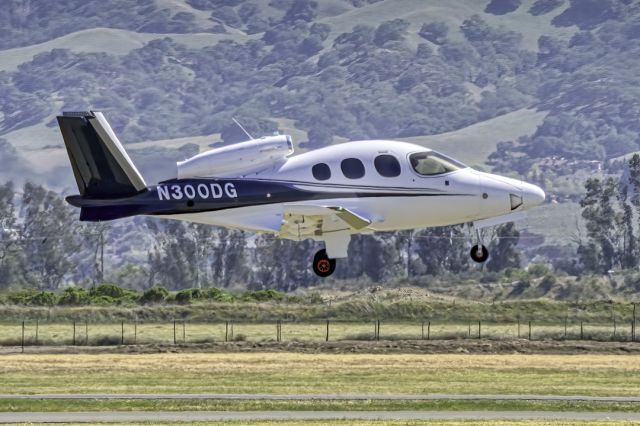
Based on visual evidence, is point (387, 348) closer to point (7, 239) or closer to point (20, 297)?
point (20, 297)

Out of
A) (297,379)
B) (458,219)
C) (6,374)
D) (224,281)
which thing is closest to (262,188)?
(458,219)

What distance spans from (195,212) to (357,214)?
14.3ft

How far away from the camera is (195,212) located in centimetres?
4488

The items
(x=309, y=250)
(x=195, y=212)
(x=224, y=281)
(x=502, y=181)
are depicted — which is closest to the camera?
(x=195, y=212)

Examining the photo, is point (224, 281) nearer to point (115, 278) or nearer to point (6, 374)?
point (115, 278)

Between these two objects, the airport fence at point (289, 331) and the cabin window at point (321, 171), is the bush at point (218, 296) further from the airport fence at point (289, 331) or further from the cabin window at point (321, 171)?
the cabin window at point (321, 171)

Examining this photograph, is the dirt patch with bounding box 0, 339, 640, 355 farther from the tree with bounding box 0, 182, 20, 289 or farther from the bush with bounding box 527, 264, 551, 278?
the bush with bounding box 527, 264, 551, 278

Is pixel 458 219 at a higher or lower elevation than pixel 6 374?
higher

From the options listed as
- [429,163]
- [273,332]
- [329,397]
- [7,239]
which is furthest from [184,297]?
[7,239]

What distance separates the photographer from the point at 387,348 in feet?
250

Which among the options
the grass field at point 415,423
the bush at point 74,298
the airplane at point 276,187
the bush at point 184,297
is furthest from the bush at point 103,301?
the airplane at point 276,187

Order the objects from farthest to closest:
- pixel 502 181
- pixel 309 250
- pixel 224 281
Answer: pixel 309 250
pixel 224 281
pixel 502 181

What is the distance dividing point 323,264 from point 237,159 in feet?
12.1

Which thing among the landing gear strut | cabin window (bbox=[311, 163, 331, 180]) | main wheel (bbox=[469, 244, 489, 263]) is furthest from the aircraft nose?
cabin window (bbox=[311, 163, 331, 180])
